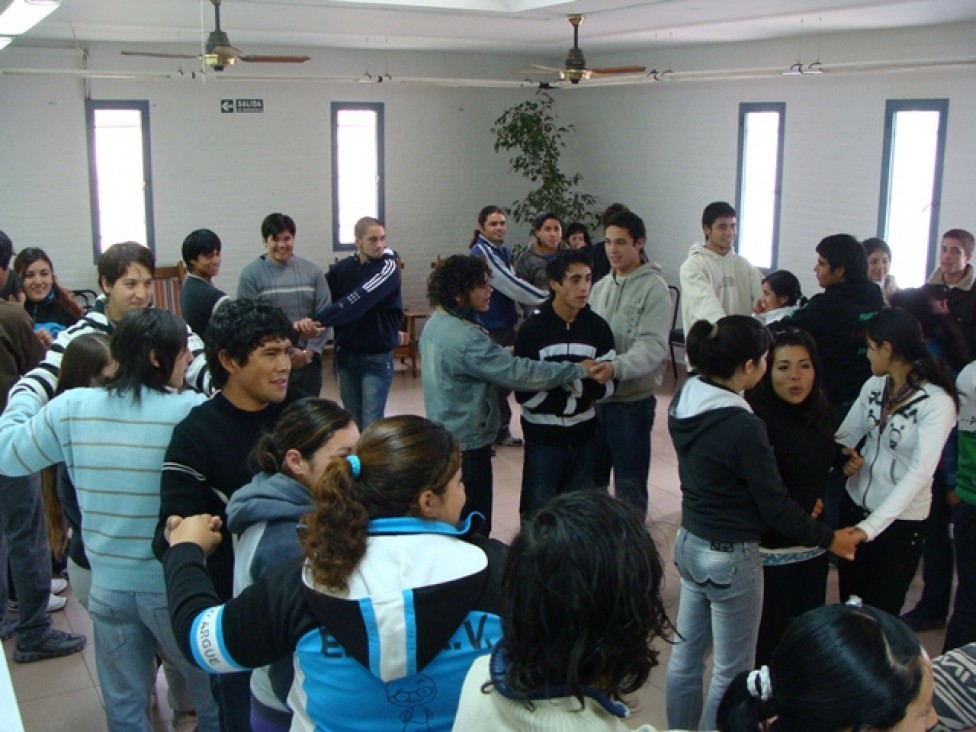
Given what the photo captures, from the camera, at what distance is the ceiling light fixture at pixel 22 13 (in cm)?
300

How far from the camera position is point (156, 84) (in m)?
9.30

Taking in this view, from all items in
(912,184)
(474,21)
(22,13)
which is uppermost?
(474,21)

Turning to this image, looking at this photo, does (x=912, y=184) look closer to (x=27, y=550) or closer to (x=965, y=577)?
(x=965, y=577)

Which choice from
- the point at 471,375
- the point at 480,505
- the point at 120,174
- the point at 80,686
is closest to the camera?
the point at 80,686

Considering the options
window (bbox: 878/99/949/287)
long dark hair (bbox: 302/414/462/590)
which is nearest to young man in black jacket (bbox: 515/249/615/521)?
long dark hair (bbox: 302/414/462/590)

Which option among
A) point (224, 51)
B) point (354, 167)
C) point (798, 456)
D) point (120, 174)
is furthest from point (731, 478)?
point (354, 167)

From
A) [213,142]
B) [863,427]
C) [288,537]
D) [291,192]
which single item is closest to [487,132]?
[291,192]

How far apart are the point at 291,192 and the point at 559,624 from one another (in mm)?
9201

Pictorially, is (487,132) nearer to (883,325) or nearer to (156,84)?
(156,84)

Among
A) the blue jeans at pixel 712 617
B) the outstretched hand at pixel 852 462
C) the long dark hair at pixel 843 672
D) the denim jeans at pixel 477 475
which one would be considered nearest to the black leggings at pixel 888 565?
the outstretched hand at pixel 852 462

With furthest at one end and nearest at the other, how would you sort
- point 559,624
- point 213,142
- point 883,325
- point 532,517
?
point 213,142 < point 883,325 < point 532,517 < point 559,624

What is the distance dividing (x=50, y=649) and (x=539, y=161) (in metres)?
7.73

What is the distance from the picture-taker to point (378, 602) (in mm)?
1628

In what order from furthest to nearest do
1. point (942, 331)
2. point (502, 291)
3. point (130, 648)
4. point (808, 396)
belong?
point (502, 291)
point (942, 331)
point (808, 396)
point (130, 648)
